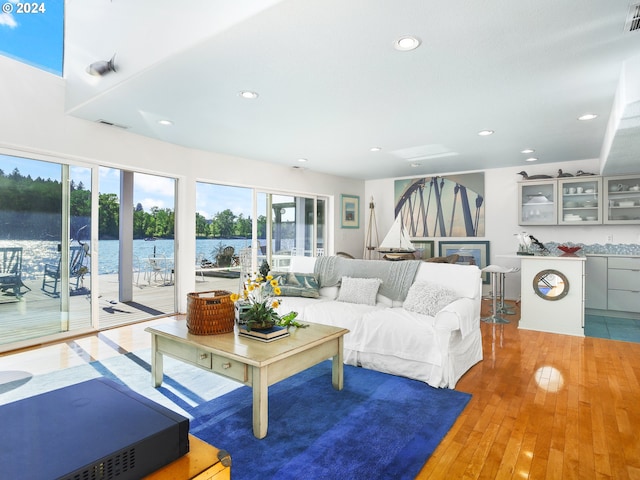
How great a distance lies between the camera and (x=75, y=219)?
415 cm

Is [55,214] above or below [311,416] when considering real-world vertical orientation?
above

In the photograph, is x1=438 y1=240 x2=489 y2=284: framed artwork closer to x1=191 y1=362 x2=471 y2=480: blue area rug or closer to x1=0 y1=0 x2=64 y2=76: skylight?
x1=191 y1=362 x2=471 y2=480: blue area rug

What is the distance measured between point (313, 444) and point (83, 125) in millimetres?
4076

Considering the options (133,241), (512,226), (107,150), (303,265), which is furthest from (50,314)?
(512,226)

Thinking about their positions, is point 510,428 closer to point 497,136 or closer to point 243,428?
point 243,428

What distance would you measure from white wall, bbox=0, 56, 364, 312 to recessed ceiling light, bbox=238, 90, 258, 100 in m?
2.00

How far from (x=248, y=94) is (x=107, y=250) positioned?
2904mm

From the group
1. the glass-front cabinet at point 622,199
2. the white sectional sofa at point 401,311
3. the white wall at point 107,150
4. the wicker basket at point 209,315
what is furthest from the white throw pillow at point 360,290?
the glass-front cabinet at point 622,199

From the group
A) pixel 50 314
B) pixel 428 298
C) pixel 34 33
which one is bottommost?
pixel 50 314

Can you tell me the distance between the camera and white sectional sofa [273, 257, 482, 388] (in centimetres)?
281

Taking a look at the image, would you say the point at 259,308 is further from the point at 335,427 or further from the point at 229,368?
the point at 335,427

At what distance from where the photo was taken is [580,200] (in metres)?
5.84

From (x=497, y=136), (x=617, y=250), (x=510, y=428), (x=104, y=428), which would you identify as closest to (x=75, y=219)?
(x=104, y=428)

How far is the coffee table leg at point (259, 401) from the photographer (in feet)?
6.66
